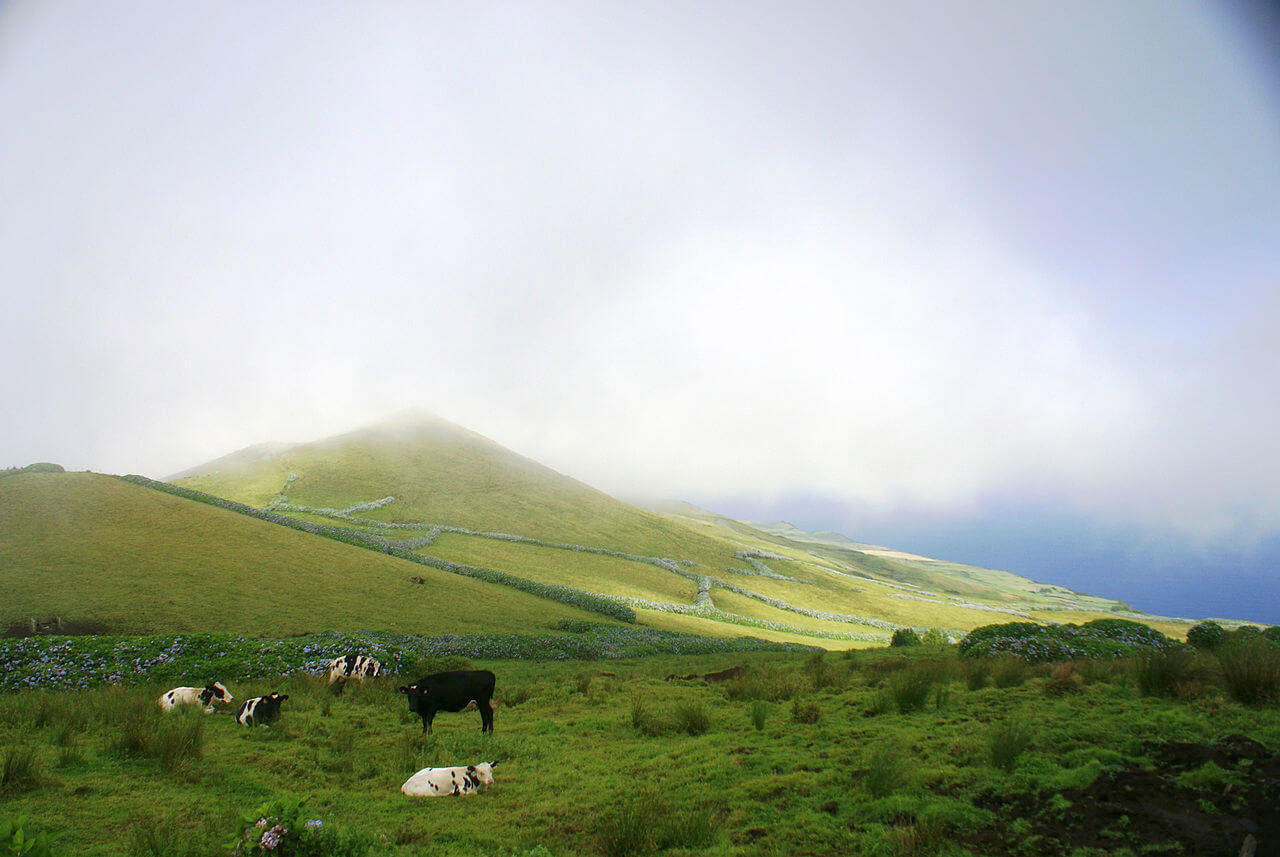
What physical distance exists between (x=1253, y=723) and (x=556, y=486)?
248 feet

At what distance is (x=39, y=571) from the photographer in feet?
66.8

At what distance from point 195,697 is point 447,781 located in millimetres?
7015

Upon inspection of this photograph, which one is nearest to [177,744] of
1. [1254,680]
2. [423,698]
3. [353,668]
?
[423,698]

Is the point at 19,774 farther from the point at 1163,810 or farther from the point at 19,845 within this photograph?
the point at 1163,810

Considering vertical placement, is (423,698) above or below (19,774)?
below

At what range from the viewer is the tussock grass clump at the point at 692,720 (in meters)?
10.5

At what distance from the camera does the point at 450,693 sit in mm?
11289

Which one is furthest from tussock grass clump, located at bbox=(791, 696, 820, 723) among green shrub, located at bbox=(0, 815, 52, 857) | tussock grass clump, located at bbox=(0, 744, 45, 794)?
tussock grass clump, located at bbox=(0, 744, 45, 794)

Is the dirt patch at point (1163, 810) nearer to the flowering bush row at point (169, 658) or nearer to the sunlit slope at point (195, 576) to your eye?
the flowering bush row at point (169, 658)

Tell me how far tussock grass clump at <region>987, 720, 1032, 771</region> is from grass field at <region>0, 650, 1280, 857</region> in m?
0.03

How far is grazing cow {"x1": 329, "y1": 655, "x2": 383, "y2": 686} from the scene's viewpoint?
1410 cm

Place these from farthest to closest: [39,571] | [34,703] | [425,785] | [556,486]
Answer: [556,486], [39,571], [34,703], [425,785]

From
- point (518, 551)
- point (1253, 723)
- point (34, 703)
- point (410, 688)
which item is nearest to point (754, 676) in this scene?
point (410, 688)

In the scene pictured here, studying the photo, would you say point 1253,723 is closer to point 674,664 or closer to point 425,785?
point 425,785
